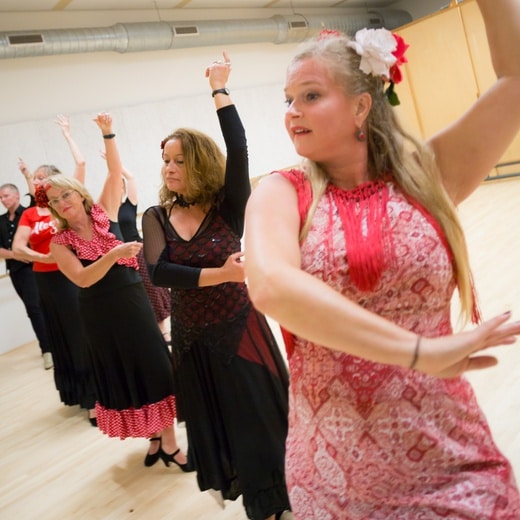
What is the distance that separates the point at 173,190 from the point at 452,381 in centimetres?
144

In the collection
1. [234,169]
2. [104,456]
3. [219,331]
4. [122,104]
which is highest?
Result: [122,104]

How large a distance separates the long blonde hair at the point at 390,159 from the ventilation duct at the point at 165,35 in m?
5.38

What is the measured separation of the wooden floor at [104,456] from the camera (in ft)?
8.60

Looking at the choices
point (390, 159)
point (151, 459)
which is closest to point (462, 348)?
A: point (390, 159)

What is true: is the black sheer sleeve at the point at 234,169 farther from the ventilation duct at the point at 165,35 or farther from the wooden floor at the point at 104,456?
the ventilation duct at the point at 165,35

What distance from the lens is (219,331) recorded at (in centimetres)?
→ 216

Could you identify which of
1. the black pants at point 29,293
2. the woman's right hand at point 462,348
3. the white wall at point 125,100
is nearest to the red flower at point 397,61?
the woman's right hand at point 462,348

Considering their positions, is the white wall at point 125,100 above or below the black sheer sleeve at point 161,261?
above

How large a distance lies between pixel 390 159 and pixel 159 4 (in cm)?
739

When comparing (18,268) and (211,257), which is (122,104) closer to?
(18,268)

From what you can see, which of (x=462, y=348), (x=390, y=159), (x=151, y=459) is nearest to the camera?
(x=462, y=348)

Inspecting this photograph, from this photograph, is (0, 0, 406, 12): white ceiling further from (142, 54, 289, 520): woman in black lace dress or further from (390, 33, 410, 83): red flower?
(390, 33, 410, 83): red flower

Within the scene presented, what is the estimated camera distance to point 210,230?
216 centimetres

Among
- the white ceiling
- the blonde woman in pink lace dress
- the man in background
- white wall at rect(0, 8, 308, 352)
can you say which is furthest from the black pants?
the blonde woman in pink lace dress
